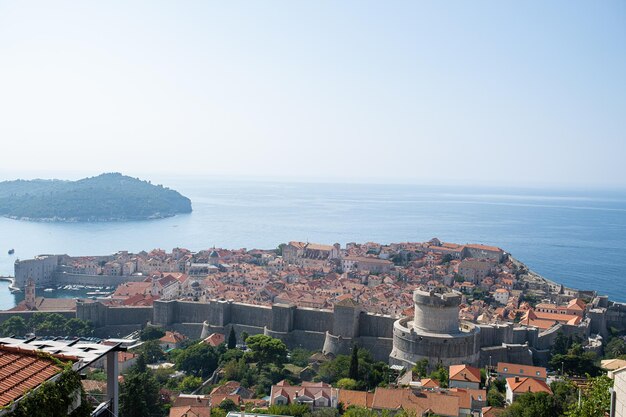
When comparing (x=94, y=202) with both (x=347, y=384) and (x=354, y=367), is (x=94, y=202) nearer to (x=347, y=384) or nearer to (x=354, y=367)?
(x=354, y=367)

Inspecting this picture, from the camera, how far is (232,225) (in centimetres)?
6994

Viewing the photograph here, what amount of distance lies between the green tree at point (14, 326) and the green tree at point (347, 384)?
1229 cm

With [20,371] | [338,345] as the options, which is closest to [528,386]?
[338,345]

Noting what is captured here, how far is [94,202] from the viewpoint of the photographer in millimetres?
77062

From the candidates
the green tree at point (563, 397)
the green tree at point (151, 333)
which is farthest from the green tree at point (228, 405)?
the green tree at point (151, 333)

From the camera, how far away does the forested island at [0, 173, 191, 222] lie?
7394cm

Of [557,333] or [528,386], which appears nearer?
[528,386]

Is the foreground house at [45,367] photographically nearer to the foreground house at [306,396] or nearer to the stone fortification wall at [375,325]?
the foreground house at [306,396]

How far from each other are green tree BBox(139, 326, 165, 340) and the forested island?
5700 cm

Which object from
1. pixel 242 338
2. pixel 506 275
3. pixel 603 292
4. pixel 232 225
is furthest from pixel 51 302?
pixel 232 225

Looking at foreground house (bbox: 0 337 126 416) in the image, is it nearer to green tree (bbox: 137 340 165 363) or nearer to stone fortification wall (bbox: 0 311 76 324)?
green tree (bbox: 137 340 165 363)

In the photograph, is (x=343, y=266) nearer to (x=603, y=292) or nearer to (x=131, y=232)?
(x=603, y=292)

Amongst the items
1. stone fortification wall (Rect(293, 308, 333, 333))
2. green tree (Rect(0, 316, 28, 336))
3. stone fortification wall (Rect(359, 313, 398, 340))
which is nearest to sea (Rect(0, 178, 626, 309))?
green tree (Rect(0, 316, 28, 336))

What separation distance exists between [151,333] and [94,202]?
2411 inches
